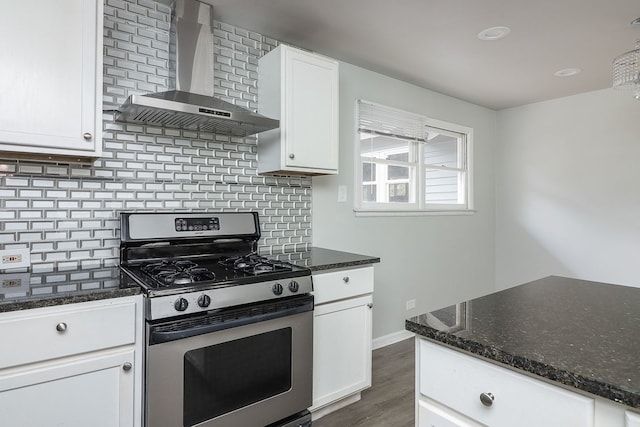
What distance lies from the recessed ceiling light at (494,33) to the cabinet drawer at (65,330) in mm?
2606

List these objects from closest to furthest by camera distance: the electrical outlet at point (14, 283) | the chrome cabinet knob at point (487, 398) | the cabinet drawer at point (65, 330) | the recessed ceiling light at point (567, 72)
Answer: the chrome cabinet knob at point (487, 398) → the cabinet drawer at point (65, 330) → the electrical outlet at point (14, 283) → the recessed ceiling light at point (567, 72)

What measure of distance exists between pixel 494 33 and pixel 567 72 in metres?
→ 1.21

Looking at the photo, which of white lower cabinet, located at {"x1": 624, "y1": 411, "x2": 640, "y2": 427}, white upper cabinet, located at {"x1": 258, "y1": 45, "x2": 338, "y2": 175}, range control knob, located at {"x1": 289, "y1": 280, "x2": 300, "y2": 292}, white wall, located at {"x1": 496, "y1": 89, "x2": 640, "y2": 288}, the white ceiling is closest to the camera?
white lower cabinet, located at {"x1": 624, "y1": 411, "x2": 640, "y2": 427}

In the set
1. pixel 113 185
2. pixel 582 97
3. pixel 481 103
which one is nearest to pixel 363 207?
pixel 113 185

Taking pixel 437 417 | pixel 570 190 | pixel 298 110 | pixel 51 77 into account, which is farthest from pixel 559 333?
pixel 570 190

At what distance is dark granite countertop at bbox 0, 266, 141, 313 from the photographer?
50.6 inches

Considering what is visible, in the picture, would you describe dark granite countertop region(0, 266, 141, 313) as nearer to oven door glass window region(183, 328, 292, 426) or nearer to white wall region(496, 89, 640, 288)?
oven door glass window region(183, 328, 292, 426)

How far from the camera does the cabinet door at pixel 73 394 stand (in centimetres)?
127

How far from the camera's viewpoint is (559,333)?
96 centimetres

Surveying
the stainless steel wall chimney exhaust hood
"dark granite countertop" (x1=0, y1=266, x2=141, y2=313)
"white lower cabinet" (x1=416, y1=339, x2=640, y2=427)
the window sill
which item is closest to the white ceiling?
the stainless steel wall chimney exhaust hood

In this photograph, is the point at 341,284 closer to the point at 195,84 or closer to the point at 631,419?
the point at 195,84

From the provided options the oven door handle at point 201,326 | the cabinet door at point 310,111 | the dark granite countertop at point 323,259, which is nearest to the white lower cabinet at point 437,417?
the oven door handle at point 201,326

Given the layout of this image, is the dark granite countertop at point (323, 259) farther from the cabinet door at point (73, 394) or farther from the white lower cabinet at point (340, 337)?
the cabinet door at point (73, 394)

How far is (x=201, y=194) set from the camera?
7.38 feet
